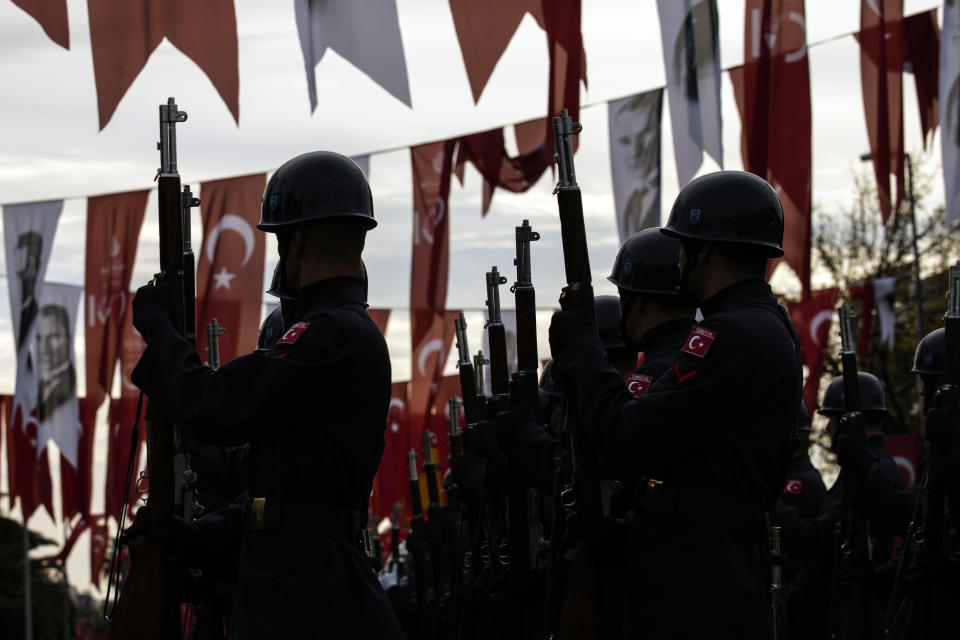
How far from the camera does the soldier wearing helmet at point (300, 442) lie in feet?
12.7

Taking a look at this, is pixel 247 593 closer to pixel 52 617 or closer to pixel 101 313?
pixel 101 313

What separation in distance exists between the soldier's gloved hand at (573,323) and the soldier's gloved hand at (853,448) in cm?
405

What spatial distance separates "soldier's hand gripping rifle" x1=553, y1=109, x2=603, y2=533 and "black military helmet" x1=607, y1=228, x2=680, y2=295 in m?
0.79

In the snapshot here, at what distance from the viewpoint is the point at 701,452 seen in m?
4.08

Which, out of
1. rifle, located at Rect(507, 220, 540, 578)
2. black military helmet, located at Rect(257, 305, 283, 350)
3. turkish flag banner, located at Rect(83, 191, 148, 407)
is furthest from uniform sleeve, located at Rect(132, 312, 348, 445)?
turkish flag banner, located at Rect(83, 191, 148, 407)

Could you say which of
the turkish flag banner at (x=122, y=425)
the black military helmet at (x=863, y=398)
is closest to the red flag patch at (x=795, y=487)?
the black military helmet at (x=863, y=398)

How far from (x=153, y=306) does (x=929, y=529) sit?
386cm

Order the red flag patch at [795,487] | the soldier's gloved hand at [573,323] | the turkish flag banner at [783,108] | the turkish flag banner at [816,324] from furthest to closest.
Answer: the turkish flag banner at [816,324]
the turkish flag banner at [783,108]
the red flag patch at [795,487]
the soldier's gloved hand at [573,323]

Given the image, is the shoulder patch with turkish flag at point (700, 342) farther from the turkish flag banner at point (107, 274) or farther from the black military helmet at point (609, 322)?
the turkish flag banner at point (107, 274)

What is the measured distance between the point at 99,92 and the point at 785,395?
5.81 meters

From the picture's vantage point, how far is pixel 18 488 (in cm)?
2317

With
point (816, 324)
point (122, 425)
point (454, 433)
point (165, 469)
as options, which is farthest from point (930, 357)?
point (122, 425)

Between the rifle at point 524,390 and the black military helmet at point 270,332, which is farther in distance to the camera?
the black military helmet at point 270,332

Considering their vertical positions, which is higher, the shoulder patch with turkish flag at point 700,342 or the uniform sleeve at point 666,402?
the shoulder patch with turkish flag at point 700,342
